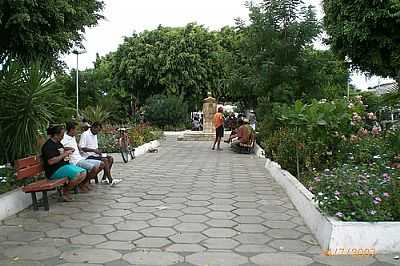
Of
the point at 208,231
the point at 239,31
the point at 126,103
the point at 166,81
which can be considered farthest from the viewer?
the point at 126,103

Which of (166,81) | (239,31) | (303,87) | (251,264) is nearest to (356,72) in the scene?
(303,87)

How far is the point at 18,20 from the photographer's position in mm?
8141

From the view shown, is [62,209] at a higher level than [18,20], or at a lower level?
lower

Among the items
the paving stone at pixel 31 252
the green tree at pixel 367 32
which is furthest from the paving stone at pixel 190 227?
the green tree at pixel 367 32

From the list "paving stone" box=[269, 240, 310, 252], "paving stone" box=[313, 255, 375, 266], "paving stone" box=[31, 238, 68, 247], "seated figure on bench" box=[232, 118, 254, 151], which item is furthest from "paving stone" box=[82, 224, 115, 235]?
"seated figure on bench" box=[232, 118, 254, 151]

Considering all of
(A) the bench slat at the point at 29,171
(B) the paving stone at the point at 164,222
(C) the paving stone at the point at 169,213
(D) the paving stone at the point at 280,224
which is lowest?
(D) the paving stone at the point at 280,224

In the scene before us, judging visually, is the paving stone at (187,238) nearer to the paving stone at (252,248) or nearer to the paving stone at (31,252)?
the paving stone at (252,248)

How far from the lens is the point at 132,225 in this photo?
5.98 meters

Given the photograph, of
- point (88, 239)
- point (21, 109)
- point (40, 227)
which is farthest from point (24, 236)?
point (21, 109)

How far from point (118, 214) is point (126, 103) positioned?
97.1ft

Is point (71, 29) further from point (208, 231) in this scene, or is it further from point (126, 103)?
point (126, 103)

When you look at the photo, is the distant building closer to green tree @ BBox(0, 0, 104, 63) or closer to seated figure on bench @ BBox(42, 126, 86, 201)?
seated figure on bench @ BBox(42, 126, 86, 201)

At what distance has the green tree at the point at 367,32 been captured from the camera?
11781mm

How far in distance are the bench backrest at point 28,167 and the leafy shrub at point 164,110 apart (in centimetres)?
2436
